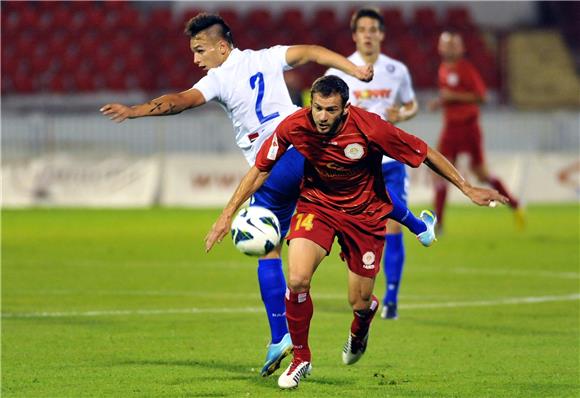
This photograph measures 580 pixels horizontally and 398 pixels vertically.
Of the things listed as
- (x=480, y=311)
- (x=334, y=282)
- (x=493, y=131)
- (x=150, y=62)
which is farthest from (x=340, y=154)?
(x=150, y=62)

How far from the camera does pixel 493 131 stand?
27.9m

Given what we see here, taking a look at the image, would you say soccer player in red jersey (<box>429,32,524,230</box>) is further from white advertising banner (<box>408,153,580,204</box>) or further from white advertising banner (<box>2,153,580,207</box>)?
white advertising banner (<box>408,153,580,204</box>)

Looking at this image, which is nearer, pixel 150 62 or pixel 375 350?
pixel 375 350

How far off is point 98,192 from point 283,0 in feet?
33.9

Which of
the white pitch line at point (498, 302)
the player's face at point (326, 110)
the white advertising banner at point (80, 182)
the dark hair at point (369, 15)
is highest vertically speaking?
the player's face at point (326, 110)

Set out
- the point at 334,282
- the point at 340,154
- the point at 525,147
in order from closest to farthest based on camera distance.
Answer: the point at 340,154 → the point at 334,282 → the point at 525,147

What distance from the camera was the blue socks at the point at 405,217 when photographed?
8781 mm

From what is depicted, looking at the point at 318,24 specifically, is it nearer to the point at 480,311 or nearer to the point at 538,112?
the point at 538,112

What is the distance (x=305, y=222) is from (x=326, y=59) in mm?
1145

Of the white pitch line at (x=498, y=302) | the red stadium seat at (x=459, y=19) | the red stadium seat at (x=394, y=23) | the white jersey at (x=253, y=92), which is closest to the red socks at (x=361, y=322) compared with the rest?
the white jersey at (x=253, y=92)

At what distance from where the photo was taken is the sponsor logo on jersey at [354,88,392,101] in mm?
11766

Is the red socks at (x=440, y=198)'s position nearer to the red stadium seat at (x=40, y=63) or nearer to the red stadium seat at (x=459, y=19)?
the red stadium seat at (x=40, y=63)

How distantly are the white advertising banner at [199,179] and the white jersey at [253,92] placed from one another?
54.5ft

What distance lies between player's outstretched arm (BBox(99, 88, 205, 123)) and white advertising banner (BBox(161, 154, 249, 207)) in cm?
1708
